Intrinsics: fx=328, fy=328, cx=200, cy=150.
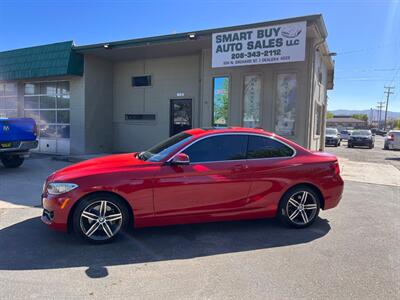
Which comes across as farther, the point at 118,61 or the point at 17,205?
the point at 118,61

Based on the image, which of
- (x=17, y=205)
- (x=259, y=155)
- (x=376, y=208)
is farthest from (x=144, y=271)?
(x=376, y=208)

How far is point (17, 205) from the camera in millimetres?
6395

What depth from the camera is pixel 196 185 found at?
183 inches

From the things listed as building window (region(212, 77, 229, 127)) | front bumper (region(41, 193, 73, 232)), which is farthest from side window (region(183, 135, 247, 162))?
building window (region(212, 77, 229, 127))

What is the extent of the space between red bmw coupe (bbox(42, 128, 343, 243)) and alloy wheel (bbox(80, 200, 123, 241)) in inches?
0.5

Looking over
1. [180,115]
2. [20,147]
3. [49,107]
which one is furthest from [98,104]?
[20,147]

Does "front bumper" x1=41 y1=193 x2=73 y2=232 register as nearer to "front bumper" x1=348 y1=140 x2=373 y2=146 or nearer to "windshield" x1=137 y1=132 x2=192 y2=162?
"windshield" x1=137 y1=132 x2=192 y2=162

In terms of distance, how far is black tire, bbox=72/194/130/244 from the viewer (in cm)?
435

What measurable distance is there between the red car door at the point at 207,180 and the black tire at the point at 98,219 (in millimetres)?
499

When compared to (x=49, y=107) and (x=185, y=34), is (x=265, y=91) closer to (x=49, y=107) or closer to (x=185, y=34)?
(x=185, y=34)

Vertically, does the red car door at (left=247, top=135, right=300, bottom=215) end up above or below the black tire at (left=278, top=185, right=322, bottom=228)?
above

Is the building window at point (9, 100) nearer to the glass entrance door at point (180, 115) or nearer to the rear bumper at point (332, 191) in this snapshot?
the glass entrance door at point (180, 115)

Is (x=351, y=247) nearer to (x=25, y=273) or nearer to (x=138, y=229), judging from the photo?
(x=138, y=229)

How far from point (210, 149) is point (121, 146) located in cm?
1041
